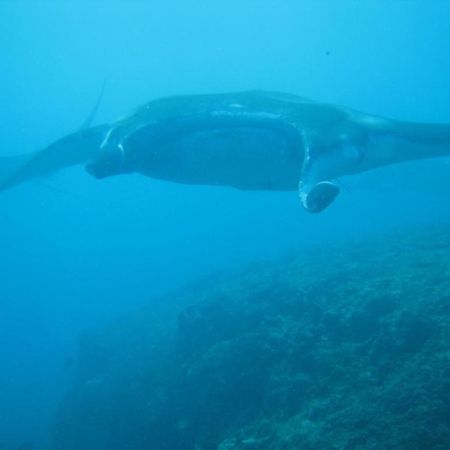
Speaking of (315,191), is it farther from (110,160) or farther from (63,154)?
(63,154)

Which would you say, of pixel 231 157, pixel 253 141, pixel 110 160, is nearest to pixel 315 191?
pixel 253 141

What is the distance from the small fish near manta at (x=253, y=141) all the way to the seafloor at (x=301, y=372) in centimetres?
242

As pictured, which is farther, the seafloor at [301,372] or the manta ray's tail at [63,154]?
the manta ray's tail at [63,154]

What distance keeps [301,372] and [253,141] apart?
3846mm

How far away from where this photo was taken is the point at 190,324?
35.4 feet

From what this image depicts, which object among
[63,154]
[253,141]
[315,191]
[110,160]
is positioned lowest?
[315,191]

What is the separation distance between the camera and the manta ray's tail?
5609 millimetres

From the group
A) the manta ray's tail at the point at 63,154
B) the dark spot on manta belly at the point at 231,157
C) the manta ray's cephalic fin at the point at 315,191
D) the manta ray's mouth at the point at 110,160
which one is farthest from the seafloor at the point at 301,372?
the manta ray's tail at the point at 63,154

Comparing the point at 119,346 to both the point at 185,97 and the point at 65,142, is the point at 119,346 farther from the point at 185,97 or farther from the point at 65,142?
the point at 185,97

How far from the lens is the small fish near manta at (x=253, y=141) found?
3.52m

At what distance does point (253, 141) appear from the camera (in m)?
3.57

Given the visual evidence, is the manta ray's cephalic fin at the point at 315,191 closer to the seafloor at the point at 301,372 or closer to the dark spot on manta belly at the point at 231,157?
the dark spot on manta belly at the point at 231,157

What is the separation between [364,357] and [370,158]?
295 cm

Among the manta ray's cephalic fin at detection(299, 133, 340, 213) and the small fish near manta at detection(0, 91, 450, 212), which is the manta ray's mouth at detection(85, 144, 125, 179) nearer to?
the small fish near manta at detection(0, 91, 450, 212)
